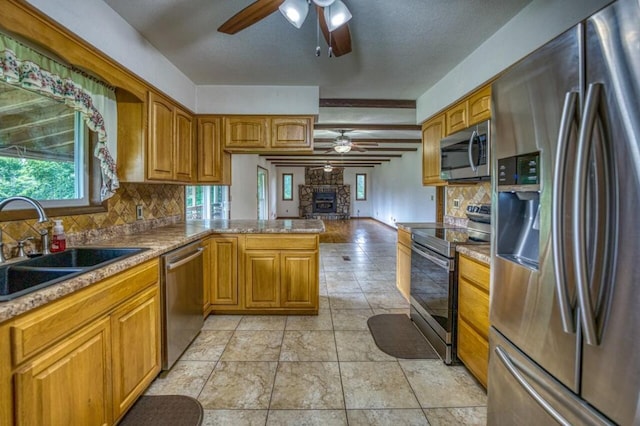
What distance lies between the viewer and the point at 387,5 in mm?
1972

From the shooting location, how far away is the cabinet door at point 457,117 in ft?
9.10

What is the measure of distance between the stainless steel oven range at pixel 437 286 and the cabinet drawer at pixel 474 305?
70 millimetres

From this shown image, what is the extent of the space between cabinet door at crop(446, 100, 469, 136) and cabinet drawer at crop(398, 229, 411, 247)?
108cm

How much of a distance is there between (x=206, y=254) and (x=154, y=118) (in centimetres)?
123

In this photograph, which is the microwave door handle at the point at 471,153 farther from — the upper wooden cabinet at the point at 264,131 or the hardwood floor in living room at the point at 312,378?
the upper wooden cabinet at the point at 264,131

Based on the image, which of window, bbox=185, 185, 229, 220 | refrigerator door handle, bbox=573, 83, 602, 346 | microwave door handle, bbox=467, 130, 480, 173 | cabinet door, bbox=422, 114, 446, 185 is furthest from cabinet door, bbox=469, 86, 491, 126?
window, bbox=185, 185, 229, 220

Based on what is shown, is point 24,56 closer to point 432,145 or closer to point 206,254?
point 206,254

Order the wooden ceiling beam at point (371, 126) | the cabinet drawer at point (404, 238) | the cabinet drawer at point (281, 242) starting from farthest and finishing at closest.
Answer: the wooden ceiling beam at point (371, 126), the cabinet drawer at point (404, 238), the cabinet drawer at point (281, 242)

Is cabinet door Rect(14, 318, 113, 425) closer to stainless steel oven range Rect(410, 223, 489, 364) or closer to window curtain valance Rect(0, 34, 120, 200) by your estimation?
window curtain valance Rect(0, 34, 120, 200)

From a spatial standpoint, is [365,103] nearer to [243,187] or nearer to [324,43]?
[324,43]

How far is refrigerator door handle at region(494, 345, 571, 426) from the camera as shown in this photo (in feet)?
3.31

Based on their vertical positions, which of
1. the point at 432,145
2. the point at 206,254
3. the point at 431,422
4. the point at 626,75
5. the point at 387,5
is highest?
the point at 387,5

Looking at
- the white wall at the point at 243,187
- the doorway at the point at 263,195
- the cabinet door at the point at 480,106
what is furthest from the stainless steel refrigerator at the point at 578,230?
the doorway at the point at 263,195

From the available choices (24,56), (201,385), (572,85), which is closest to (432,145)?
(572,85)
